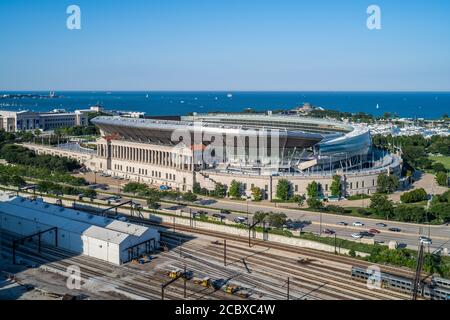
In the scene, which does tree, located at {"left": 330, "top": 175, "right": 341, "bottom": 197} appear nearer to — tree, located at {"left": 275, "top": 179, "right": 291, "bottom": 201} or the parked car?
tree, located at {"left": 275, "top": 179, "right": 291, "bottom": 201}

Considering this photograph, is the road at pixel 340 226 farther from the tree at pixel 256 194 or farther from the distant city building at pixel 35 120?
the distant city building at pixel 35 120

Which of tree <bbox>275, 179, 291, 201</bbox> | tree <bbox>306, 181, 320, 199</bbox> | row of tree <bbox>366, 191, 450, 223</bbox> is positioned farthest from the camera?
tree <bbox>306, 181, 320, 199</bbox>

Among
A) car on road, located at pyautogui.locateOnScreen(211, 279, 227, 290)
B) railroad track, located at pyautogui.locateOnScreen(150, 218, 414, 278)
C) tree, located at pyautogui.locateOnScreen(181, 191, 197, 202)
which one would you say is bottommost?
car on road, located at pyautogui.locateOnScreen(211, 279, 227, 290)

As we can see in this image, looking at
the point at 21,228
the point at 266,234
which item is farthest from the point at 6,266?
the point at 266,234

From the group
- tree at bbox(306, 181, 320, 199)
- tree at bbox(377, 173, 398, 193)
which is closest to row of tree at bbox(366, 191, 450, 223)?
tree at bbox(306, 181, 320, 199)

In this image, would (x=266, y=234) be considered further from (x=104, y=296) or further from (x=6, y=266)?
(x=6, y=266)

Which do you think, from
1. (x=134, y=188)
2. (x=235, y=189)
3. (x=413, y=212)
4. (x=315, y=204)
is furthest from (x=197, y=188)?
(x=413, y=212)
